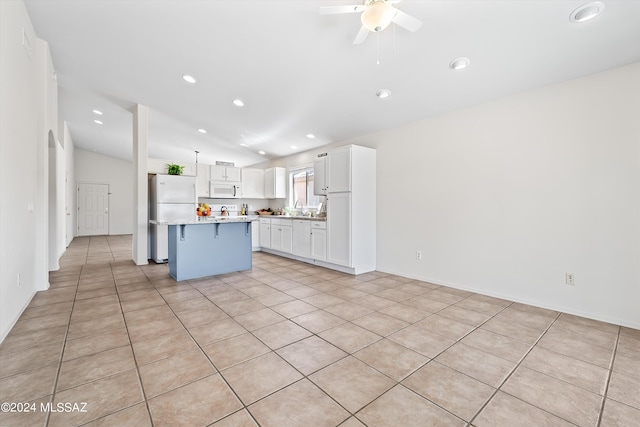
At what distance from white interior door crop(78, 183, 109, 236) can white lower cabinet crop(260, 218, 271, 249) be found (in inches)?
285

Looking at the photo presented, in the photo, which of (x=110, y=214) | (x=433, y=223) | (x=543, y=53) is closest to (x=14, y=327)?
(x=433, y=223)

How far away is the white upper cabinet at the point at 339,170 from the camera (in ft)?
14.7

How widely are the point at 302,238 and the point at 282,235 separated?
0.75m

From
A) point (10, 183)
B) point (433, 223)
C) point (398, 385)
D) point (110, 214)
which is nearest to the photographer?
point (398, 385)

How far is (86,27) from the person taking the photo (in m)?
3.18

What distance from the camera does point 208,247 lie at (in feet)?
14.2

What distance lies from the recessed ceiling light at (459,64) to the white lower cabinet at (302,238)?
3.38 meters

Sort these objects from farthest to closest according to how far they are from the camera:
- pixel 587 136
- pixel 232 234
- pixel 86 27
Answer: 1. pixel 232 234
2. pixel 86 27
3. pixel 587 136

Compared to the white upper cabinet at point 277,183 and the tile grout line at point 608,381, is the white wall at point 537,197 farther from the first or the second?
the white upper cabinet at point 277,183

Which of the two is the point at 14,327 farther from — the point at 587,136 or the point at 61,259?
the point at 587,136

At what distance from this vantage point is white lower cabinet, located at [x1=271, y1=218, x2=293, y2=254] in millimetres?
5797

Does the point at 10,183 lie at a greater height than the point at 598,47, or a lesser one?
lesser

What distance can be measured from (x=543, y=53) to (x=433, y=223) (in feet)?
7.37

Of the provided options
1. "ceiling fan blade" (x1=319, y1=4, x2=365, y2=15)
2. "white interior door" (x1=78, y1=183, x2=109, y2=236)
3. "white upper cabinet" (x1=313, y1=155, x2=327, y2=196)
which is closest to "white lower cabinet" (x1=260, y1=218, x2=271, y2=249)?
"white upper cabinet" (x1=313, y1=155, x2=327, y2=196)
